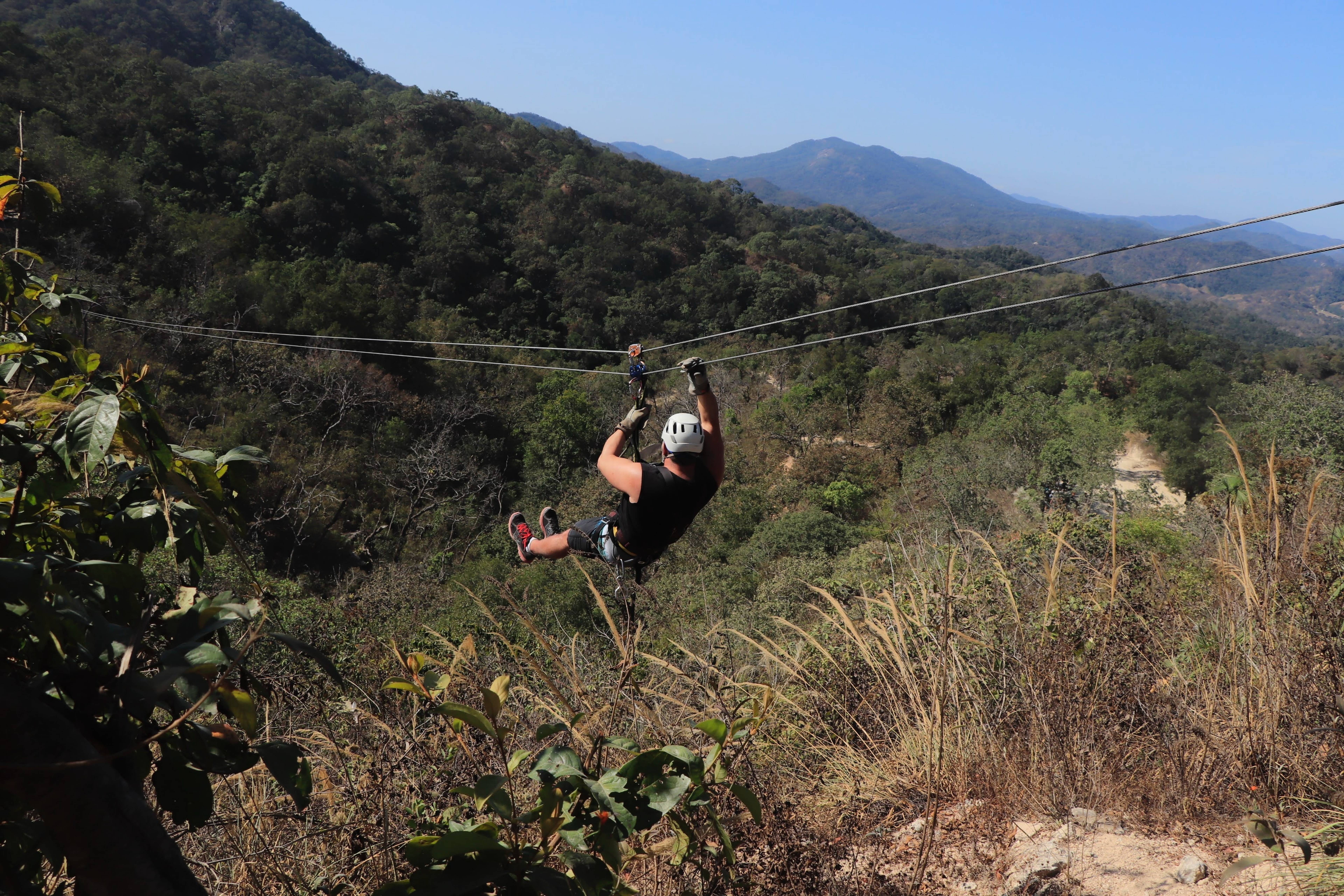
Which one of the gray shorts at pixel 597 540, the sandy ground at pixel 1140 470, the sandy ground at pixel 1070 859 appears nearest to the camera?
the sandy ground at pixel 1070 859

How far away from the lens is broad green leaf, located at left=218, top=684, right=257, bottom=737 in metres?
0.85

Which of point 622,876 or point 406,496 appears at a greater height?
point 622,876

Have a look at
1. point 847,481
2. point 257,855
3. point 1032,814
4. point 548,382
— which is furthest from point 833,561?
point 548,382

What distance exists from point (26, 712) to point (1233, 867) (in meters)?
1.55

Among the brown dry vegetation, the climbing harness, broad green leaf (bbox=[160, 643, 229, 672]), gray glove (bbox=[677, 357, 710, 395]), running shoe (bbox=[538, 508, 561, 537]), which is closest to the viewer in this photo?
broad green leaf (bbox=[160, 643, 229, 672])

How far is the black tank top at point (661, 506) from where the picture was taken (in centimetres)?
366

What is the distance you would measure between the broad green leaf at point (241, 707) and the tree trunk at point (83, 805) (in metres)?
0.18

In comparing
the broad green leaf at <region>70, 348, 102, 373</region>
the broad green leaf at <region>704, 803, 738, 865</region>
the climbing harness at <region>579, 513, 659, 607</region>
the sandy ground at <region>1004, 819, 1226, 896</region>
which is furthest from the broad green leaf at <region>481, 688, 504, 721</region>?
the climbing harness at <region>579, 513, 659, 607</region>

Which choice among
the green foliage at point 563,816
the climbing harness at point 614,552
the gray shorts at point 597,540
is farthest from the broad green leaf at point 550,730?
the gray shorts at point 597,540

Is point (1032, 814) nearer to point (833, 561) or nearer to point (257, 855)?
point (257, 855)

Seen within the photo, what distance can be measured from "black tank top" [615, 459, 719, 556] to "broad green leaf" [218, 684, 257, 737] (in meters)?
2.76

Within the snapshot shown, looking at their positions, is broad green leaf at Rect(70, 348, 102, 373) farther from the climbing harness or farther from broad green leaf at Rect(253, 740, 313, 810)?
the climbing harness

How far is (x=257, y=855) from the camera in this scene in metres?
1.65

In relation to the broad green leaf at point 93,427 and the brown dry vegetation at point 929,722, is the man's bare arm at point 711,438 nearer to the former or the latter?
the brown dry vegetation at point 929,722
